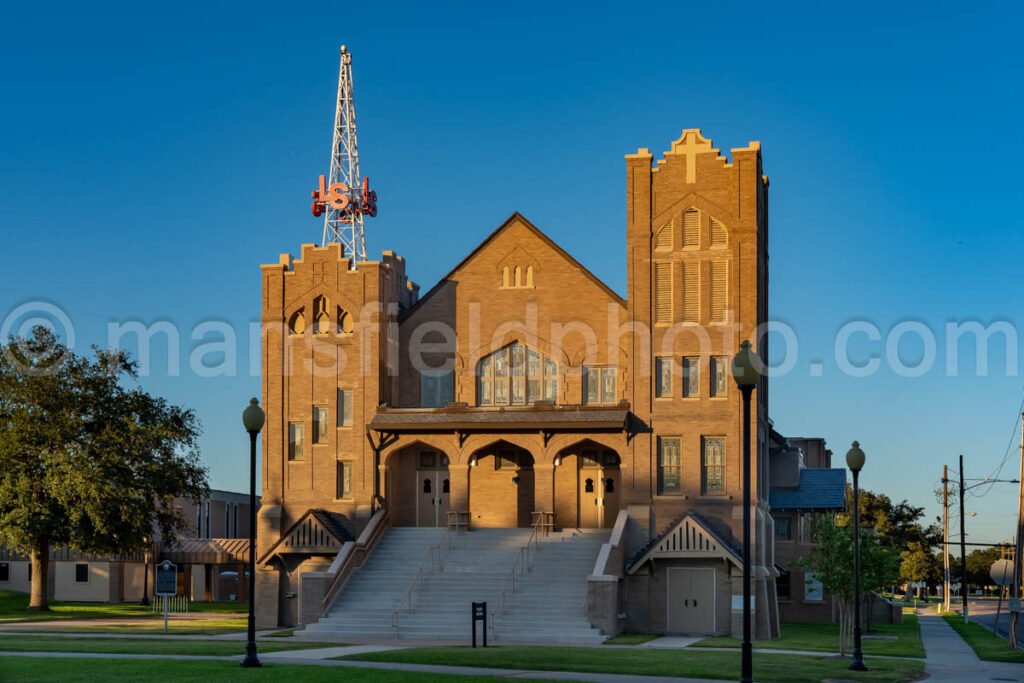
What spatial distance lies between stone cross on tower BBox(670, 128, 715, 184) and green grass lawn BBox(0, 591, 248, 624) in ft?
92.2

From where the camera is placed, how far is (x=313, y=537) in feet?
155

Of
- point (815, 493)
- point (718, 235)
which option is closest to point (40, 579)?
point (718, 235)

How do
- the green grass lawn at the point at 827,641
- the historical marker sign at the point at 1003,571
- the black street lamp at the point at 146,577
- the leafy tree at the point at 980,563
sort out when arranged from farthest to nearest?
the leafy tree at the point at 980,563 < the black street lamp at the point at 146,577 < the historical marker sign at the point at 1003,571 < the green grass lawn at the point at 827,641

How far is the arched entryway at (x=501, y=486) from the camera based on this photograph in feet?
162

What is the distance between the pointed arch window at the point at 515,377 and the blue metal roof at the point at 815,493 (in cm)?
1362

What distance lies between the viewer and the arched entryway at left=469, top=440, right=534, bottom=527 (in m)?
49.3

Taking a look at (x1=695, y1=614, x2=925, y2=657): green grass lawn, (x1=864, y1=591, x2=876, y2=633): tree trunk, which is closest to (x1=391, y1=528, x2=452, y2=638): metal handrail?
(x1=695, y1=614, x2=925, y2=657): green grass lawn

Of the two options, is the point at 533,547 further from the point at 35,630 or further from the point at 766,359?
the point at 35,630

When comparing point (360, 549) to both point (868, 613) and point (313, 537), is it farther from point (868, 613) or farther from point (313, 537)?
point (868, 613)

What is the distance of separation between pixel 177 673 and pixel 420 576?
20203mm

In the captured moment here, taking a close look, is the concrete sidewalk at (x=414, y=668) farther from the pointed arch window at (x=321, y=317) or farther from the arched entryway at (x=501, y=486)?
the pointed arch window at (x=321, y=317)

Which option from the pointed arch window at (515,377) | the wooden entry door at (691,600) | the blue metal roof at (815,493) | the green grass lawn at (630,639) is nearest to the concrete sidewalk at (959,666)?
the wooden entry door at (691,600)

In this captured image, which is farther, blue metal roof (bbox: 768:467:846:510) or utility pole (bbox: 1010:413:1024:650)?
blue metal roof (bbox: 768:467:846:510)

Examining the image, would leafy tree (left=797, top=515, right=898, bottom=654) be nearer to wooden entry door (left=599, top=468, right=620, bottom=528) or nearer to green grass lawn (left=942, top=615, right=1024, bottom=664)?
green grass lawn (left=942, top=615, right=1024, bottom=664)
